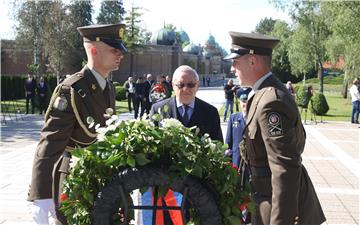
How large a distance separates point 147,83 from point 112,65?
631 inches

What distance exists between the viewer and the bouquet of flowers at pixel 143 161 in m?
1.98

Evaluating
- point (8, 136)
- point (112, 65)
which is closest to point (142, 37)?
point (8, 136)

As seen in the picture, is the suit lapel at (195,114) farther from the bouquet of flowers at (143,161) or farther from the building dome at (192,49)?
the building dome at (192,49)

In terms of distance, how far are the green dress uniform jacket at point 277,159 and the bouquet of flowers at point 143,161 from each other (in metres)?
0.38

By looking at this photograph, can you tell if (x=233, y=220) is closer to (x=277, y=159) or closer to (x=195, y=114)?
(x=277, y=159)

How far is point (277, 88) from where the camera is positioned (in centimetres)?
261

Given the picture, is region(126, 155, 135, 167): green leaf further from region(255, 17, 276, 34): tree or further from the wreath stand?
region(255, 17, 276, 34): tree

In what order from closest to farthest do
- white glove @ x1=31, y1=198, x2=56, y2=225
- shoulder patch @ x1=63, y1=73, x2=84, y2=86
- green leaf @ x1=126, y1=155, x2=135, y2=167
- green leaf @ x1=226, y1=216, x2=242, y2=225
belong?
green leaf @ x1=126, y1=155, x2=135, y2=167 < green leaf @ x1=226, y1=216, x2=242, y2=225 < white glove @ x1=31, y1=198, x2=56, y2=225 < shoulder patch @ x1=63, y1=73, x2=84, y2=86

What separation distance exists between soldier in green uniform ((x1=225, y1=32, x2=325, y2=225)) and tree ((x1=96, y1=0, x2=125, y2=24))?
66234mm

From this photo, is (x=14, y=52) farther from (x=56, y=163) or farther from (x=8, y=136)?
(x=56, y=163)

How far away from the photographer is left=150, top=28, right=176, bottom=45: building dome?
8331 cm

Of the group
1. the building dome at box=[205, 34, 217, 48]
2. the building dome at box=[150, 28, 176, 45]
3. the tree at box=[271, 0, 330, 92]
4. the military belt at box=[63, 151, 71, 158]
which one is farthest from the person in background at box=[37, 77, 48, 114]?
the building dome at box=[205, 34, 217, 48]

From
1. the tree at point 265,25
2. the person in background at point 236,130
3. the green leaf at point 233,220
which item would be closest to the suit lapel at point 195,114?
the person in background at point 236,130

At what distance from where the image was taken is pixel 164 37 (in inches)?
3292
